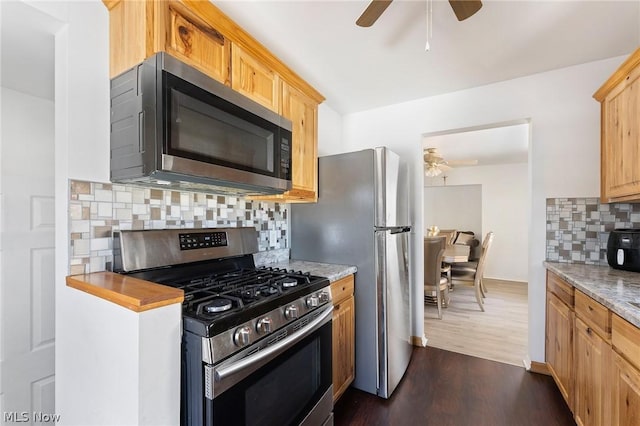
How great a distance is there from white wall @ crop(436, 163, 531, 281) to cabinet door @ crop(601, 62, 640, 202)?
3907 millimetres

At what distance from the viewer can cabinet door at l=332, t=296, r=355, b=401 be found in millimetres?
1843

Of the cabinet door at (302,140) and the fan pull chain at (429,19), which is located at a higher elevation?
the fan pull chain at (429,19)

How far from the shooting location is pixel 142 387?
2.74ft

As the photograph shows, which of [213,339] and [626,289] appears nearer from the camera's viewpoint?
[213,339]

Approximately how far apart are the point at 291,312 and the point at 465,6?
1.57 meters

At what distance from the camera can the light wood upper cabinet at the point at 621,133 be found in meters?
1.63

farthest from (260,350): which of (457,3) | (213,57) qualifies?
(457,3)

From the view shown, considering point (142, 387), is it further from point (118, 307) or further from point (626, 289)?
point (626, 289)

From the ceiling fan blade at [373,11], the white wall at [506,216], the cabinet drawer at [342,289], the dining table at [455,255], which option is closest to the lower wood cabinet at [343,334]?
the cabinet drawer at [342,289]

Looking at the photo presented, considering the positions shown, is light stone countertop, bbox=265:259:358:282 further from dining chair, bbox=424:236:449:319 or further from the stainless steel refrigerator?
dining chair, bbox=424:236:449:319

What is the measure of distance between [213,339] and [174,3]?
4.39 ft

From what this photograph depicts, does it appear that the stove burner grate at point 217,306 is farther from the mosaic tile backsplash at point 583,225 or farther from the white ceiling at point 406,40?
the mosaic tile backsplash at point 583,225

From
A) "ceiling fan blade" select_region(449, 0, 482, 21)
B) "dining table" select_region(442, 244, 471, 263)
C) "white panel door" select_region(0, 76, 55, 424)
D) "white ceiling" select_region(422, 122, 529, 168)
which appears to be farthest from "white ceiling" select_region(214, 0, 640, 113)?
"dining table" select_region(442, 244, 471, 263)

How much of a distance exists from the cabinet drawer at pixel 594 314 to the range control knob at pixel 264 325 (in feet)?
4.85
